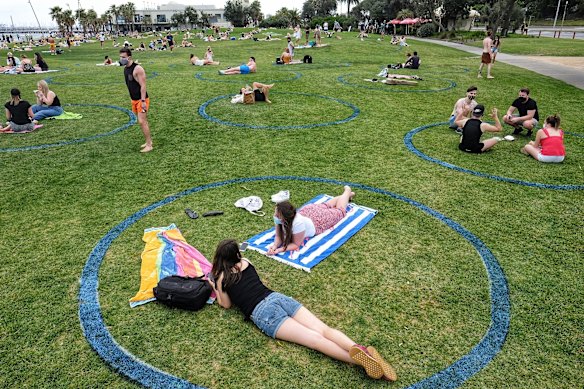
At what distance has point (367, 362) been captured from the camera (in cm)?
371

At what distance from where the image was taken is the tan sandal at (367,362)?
12.1 feet

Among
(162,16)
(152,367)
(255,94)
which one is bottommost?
(152,367)

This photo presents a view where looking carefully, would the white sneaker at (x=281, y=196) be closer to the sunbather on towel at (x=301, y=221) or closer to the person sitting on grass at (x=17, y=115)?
the sunbather on towel at (x=301, y=221)

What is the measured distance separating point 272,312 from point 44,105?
12.9 m

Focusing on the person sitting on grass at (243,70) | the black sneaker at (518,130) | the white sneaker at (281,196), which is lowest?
the white sneaker at (281,196)

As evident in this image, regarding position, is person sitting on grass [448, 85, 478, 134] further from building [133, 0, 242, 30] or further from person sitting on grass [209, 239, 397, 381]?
building [133, 0, 242, 30]

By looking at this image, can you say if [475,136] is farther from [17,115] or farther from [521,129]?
[17,115]

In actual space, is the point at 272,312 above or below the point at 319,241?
above

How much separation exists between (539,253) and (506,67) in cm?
2212

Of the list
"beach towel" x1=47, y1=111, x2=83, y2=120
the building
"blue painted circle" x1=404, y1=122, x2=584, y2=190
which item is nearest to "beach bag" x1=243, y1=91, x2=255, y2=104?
"beach towel" x1=47, y1=111, x2=83, y2=120

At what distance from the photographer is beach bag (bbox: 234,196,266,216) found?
6.89m

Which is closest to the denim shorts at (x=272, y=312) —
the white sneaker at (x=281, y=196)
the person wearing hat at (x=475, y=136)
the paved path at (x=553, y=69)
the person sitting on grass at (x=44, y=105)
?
the white sneaker at (x=281, y=196)

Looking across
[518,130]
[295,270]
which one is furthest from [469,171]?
[295,270]

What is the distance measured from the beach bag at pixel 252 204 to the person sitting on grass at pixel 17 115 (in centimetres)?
883
